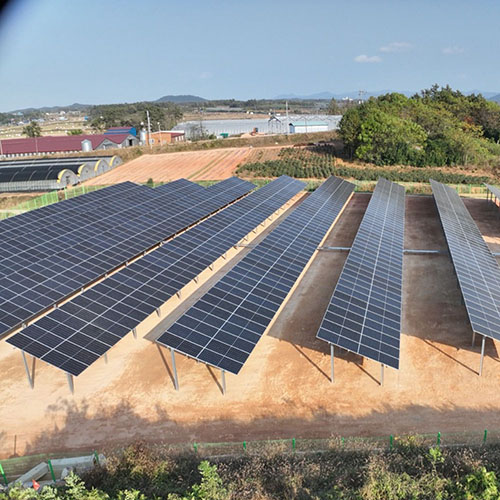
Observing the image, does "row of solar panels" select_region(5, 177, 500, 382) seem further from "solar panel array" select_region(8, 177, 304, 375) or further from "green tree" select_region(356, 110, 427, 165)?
"green tree" select_region(356, 110, 427, 165)

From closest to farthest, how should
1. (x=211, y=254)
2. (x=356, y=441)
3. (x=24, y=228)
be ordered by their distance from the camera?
(x=356, y=441) < (x=211, y=254) < (x=24, y=228)

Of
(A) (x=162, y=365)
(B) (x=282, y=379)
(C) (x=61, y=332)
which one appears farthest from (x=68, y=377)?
(B) (x=282, y=379)

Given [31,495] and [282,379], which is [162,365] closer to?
[282,379]

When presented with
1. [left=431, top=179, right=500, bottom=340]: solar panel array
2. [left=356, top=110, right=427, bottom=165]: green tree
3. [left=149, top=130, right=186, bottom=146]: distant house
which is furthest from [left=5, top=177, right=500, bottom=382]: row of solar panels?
[left=149, top=130, right=186, bottom=146]: distant house

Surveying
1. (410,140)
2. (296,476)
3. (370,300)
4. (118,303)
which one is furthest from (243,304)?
(410,140)

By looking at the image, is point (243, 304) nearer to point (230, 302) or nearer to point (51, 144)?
point (230, 302)

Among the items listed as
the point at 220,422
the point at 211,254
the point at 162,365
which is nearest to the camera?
the point at 220,422

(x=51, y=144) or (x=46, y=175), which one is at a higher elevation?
(x=51, y=144)
